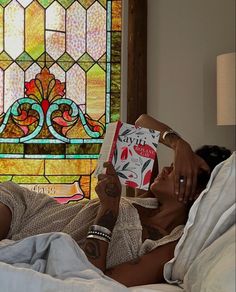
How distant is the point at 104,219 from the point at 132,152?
19cm

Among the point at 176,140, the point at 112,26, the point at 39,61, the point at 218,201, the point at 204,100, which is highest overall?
the point at 112,26

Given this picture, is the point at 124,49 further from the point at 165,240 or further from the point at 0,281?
the point at 0,281

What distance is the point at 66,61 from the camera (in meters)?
2.79

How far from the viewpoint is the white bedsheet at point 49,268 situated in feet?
3.51

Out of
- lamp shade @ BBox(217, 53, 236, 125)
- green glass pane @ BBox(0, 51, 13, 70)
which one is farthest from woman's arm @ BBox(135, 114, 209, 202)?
green glass pane @ BBox(0, 51, 13, 70)

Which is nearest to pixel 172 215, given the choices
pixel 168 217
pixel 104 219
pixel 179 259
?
pixel 168 217

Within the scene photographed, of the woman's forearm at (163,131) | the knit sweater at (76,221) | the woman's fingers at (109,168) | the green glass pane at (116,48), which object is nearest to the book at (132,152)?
the woman's fingers at (109,168)

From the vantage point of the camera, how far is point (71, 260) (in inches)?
46.4

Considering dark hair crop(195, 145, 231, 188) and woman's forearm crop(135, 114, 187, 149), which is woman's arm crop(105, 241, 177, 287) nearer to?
dark hair crop(195, 145, 231, 188)

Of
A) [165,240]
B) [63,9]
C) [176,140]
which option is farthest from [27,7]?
[165,240]

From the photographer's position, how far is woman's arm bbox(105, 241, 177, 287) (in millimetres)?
1356

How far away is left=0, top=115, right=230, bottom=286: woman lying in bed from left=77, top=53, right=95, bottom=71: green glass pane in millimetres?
1111

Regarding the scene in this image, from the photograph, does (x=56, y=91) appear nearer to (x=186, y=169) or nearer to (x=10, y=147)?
(x=10, y=147)

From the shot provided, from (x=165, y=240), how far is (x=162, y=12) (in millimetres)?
1631
